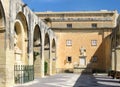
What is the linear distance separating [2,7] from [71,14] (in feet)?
119

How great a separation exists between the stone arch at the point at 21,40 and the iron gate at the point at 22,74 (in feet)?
2.83

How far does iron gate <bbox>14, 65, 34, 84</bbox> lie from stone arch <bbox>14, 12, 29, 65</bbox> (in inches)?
33.9

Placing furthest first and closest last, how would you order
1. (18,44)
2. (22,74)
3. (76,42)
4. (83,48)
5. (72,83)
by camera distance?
(76,42), (83,48), (18,44), (72,83), (22,74)

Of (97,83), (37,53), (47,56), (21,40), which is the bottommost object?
(97,83)

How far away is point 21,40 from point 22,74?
324cm

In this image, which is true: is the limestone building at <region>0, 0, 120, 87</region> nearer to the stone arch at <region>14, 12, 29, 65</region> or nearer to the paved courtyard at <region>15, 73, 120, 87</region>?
the stone arch at <region>14, 12, 29, 65</region>

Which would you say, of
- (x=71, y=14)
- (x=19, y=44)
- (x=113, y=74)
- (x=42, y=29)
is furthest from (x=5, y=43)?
(x=71, y=14)

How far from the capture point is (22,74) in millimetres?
23594

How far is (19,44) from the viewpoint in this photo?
83.9ft

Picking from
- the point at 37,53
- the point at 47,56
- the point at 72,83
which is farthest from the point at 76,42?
the point at 72,83

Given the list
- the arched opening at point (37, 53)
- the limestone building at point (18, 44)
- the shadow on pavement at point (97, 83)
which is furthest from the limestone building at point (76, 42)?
the shadow on pavement at point (97, 83)

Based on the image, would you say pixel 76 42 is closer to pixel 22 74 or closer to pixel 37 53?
pixel 37 53

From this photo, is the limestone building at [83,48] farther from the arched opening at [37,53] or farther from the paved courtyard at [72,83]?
the paved courtyard at [72,83]

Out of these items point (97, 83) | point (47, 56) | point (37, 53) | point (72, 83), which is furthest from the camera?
point (47, 56)
